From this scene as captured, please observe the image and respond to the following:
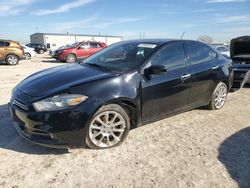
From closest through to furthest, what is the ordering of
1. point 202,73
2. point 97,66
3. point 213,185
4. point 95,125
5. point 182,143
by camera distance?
1. point 213,185
2. point 95,125
3. point 182,143
4. point 97,66
5. point 202,73

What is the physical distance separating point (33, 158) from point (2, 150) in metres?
0.54

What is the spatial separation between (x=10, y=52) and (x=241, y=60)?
12.7m

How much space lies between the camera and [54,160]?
3.33 meters

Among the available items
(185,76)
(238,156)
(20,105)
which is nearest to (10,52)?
(20,105)

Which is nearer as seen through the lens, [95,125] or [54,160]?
[54,160]

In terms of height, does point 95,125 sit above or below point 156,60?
below

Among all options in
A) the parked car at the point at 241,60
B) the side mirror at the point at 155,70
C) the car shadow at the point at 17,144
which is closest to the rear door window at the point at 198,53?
the side mirror at the point at 155,70

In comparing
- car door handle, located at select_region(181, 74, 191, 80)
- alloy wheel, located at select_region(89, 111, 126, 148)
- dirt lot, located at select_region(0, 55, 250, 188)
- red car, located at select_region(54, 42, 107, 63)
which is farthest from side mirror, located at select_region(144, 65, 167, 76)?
red car, located at select_region(54, 42, 107, 63)

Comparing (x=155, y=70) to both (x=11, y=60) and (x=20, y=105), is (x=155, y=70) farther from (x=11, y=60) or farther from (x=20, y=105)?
(x=11, y=60)

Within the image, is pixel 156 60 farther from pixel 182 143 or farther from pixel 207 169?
pixel 207 169

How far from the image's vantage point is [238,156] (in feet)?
11.7

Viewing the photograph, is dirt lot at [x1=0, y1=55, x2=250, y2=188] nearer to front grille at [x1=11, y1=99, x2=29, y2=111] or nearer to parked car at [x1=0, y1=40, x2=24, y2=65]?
front grille at [x1=11, y1=99, x2=29, y2=111]

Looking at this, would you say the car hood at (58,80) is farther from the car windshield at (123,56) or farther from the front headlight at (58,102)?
the car windshield at (123,56)

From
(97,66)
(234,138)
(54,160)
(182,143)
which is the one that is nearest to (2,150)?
(54,160)
